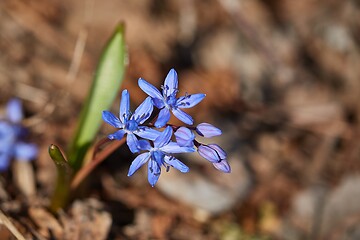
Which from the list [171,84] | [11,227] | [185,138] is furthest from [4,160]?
[185,138]

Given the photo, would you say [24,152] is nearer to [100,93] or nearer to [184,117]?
[100,93]

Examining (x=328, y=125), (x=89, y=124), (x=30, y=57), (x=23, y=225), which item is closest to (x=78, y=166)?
(x=89, y=124)

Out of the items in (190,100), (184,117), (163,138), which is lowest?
(163,138)

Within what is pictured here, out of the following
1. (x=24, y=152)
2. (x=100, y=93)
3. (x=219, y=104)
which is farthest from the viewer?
(x=219, y=104)

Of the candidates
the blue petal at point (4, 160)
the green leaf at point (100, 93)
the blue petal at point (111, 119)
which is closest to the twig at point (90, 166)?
the green leaf at point (100, 93)

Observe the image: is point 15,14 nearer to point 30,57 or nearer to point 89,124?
point 30,57
